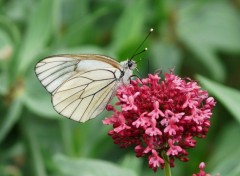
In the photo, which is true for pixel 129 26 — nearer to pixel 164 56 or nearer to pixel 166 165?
pixel 164 56

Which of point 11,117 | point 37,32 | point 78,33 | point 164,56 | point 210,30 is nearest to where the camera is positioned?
point 11,117

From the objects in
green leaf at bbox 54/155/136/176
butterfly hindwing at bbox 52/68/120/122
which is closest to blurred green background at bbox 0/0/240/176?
green leaf at bbox 54/155/136/176

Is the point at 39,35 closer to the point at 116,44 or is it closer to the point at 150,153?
the point at 116,44

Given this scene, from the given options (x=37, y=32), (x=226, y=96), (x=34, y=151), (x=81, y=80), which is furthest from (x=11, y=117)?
(x=226, y=96)

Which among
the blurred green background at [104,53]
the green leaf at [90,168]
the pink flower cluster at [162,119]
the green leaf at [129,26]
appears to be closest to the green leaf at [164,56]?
the blurred green background at [104,53]

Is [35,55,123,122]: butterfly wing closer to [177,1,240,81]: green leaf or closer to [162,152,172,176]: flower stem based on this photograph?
[162,152,172,176]: flower stem

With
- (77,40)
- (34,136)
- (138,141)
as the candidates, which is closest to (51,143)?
(34,136)

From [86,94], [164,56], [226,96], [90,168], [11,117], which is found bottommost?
[11,117]
